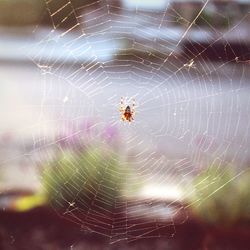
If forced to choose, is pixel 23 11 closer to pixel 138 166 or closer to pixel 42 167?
pixel 42 167

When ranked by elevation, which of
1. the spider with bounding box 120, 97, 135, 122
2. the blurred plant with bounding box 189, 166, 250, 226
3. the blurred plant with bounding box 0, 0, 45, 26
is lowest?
the blurred plant with bounding box 189, 166, 250, 226

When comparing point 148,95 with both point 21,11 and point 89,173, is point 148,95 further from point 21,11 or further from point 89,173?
point 21,11

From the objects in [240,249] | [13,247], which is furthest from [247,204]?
[13,247]

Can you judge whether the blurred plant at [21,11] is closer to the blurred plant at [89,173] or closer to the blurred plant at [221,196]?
the blurred plant at [89,173]

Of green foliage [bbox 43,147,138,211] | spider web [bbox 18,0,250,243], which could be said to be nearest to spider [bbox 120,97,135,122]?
spider web [bbox 18,0,250,243]

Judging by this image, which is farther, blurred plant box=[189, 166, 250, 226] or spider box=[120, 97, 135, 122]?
spider box=[120, 97, 135, 122]

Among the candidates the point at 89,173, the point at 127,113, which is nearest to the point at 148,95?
the point at 127,113

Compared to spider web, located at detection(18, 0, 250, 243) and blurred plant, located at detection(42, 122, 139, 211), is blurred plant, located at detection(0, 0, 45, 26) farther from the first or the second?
blurred plant, located at detection(42, 122, 139, 211)
